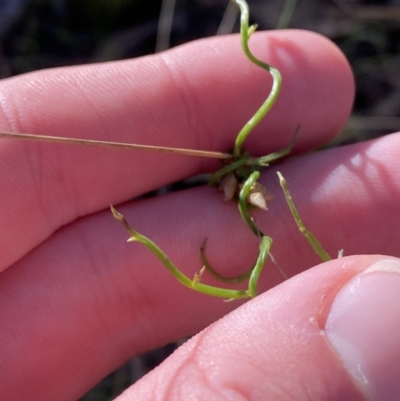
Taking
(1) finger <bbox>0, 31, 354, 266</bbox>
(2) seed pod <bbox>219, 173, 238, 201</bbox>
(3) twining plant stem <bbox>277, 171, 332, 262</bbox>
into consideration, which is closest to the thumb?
(3) twining plant stem <bbox>277, 171, 332, 262</bbox>

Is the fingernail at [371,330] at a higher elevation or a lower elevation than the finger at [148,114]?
lower

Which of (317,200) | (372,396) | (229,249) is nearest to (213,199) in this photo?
(229,249)

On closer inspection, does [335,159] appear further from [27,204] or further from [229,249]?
[27,204]

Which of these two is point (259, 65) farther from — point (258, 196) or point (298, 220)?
point (298, 220)

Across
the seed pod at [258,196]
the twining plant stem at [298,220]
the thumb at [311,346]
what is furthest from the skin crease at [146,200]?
the thumb at [311,346]

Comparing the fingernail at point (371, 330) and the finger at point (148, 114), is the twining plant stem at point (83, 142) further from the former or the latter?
the fingernail at point (371, 330)

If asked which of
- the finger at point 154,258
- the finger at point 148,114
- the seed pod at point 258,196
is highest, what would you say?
the finger at point 148,114

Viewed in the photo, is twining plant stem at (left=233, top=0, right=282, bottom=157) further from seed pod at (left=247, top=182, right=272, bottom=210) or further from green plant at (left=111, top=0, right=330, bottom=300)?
seed pod at (left=247, top=182, right=272, bottom=210)
